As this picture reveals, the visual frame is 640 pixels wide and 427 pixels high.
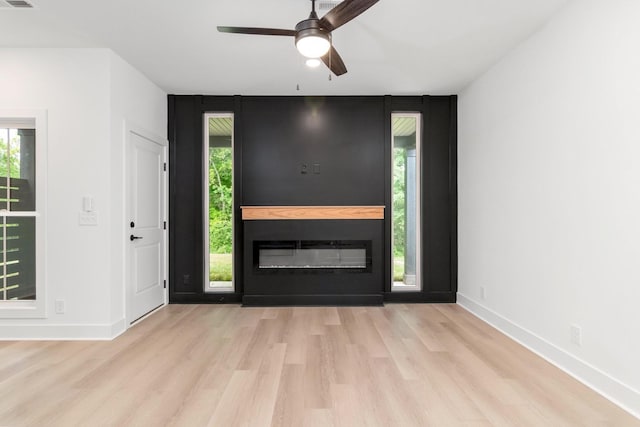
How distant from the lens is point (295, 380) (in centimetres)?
244

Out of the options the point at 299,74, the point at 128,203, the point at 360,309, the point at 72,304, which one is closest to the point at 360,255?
the point at 360,309

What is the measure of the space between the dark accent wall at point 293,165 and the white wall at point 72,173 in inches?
50.0

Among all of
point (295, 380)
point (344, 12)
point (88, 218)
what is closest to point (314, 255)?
point (295, 380)

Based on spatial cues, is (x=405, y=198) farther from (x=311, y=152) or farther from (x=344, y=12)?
(x=344, y=12)

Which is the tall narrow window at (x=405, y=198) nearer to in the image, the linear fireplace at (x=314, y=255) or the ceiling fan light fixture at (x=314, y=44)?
the linear fireplace at (x=314, y=255)

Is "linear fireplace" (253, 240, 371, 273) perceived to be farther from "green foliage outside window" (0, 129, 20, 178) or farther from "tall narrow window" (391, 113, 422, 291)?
"green foliage outside window" (0, 129, 20, 178)

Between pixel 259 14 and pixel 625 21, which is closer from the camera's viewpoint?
pixel 625 21

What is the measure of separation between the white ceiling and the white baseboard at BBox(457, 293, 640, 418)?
2.62 m

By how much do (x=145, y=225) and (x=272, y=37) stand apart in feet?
8.31

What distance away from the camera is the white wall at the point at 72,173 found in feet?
10.6

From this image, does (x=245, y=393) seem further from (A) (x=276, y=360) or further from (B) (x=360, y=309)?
(B) (x=360, y=309)

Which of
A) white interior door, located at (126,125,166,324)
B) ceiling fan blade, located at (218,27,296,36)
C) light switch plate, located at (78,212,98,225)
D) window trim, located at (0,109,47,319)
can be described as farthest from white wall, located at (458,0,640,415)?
window trim, located at (0,109,47,319)

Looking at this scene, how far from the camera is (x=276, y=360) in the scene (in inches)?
109

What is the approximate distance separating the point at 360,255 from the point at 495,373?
220 centimetres
